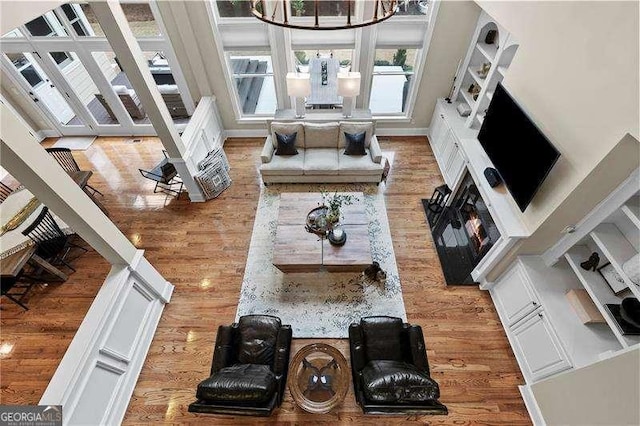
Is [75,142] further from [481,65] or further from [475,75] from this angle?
[481,65]

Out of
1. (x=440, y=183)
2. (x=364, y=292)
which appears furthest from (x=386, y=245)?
(x=440, y=183)

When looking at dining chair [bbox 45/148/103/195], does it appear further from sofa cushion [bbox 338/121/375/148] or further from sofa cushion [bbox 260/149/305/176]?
sofa cushion [bbox 338/121/375/148]

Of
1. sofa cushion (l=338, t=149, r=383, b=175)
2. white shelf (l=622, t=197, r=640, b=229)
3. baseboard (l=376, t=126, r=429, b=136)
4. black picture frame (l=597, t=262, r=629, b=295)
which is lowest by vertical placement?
black picture frame (l=597, t=262, r=629, b=295)

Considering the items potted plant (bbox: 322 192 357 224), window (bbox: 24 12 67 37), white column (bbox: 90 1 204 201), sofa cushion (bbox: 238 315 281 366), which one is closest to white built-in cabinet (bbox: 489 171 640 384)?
potted plant (bbox: 322 192 357 224)

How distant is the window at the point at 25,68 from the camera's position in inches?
217

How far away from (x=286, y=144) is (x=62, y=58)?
15.2 feet

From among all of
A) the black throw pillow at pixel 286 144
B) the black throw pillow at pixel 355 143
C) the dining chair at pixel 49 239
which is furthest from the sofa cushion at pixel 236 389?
the black throw pillow at pixel 355 143

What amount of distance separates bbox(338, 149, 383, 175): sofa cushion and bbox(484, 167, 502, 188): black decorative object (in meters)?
1.74

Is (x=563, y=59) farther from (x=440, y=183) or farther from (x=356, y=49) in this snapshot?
(x=356, y=49)

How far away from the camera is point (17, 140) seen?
2049 millimetres

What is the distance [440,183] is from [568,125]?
8.87ft

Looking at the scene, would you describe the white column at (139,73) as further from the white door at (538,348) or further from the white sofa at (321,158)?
the white door at (538,348)

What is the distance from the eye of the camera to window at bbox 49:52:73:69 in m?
5.55

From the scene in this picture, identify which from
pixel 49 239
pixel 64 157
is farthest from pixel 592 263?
pixel 64 157
